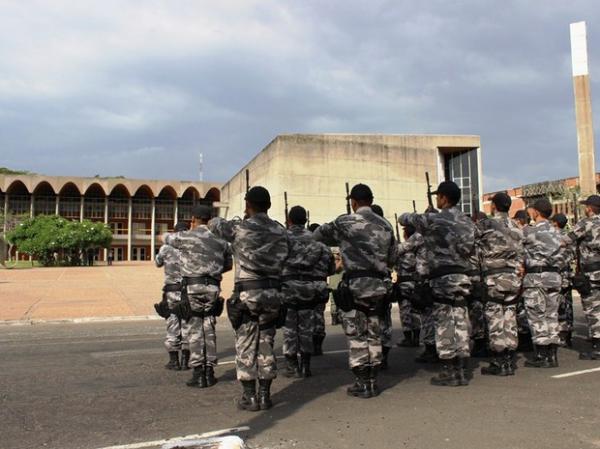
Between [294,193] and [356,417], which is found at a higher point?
[294,193]

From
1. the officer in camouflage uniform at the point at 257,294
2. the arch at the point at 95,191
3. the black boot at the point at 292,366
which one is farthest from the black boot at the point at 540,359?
the arch at the point at 95,191

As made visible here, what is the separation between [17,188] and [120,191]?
11766mm

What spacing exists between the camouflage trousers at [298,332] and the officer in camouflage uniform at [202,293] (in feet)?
3.06

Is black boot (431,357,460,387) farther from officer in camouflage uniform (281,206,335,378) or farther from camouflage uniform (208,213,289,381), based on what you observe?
camouflage uniform (208,213,289,381)

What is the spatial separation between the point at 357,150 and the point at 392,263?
31.4 metres

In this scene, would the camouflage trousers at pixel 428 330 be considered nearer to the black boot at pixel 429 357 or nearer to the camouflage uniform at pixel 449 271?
the black boot at pixel 429 357

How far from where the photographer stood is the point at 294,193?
3412 centimetres

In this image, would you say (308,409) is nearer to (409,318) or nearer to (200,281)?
(200,281)

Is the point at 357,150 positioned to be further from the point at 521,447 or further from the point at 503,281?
the point at 521,447

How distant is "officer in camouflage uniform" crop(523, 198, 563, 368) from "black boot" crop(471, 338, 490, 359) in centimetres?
72

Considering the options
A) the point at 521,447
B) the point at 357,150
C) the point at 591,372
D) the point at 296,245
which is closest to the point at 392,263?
the point at 296,245

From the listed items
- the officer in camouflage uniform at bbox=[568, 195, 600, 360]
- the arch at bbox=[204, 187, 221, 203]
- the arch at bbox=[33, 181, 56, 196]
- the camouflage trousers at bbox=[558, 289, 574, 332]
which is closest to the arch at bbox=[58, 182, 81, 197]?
the arch at bbox=[33, 181, 56, 196]

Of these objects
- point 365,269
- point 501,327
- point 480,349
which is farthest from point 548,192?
point 365,269

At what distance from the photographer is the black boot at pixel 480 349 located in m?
7.46
